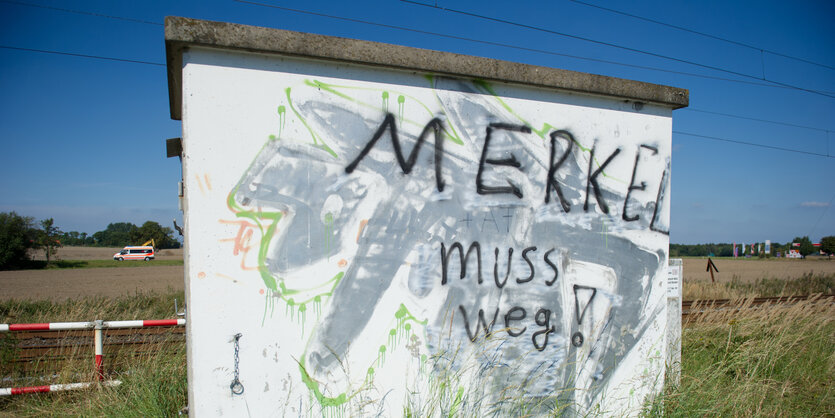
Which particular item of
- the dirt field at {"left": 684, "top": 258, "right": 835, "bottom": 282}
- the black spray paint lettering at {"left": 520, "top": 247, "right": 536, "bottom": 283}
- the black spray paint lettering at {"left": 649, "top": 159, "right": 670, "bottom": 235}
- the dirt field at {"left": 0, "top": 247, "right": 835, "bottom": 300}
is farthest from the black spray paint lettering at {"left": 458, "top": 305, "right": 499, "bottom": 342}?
the dirt field at {"left": 684, "top": 258, "right": 835, "bottom": 282}

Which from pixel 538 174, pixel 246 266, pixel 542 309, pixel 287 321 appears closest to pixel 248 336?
pixel 287 321

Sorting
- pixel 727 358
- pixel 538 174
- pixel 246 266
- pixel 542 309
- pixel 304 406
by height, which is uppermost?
pixel 538 174

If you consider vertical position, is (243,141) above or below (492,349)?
above

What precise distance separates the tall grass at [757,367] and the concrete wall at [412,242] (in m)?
0.36

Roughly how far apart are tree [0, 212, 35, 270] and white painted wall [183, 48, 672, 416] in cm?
4545

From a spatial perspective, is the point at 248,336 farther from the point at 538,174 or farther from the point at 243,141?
the point at 538,174

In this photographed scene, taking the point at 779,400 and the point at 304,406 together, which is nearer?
the point at 304,406

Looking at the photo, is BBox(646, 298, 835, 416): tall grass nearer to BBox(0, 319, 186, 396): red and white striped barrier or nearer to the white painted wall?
the white painted wall

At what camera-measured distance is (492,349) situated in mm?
3234

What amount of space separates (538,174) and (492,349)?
4.33ft

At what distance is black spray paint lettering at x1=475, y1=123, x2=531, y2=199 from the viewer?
3225 millimetres

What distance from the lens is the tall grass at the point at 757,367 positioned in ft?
11.6

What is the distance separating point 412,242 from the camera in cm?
301

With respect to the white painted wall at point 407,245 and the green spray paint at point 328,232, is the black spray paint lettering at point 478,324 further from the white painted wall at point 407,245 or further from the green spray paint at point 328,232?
the green spray paint at point 328,232
